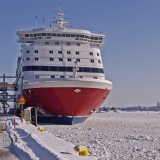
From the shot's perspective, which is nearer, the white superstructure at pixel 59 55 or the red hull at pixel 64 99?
the red hull at pixel 64 99

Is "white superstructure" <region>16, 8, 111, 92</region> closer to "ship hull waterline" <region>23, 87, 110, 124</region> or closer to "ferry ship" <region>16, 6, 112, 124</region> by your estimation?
"ferry ship" <region>16, 6, 112, 124</region>

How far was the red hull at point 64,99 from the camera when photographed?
23.8 metres

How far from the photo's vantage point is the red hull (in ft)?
78.1

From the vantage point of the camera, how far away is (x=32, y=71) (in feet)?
87.6

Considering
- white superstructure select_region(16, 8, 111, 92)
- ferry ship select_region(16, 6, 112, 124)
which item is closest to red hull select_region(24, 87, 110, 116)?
ferry ship select_region(16, 6, 112, 124)

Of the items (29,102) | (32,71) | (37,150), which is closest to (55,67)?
(32,71)

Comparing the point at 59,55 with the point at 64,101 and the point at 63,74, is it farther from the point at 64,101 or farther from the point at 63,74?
the point at 64,101

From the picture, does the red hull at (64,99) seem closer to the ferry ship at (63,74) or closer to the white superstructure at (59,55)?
the ferry ship at (63,74)

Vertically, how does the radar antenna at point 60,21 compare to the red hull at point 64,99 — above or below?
above

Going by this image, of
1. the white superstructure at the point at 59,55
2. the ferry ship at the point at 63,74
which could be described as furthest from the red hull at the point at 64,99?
the white superstructure at the point at 59,55

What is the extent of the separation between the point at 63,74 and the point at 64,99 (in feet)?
11.7

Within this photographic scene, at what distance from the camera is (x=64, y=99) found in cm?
2388

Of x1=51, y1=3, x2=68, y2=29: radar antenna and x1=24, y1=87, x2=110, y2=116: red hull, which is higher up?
x1=51, y1=3, x2=68, y2=29: radar antenna

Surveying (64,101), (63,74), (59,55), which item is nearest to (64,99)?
(64,101)
